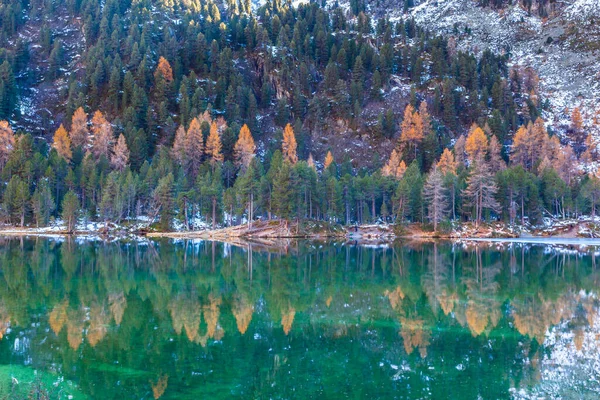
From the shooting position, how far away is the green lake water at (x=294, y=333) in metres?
15.0

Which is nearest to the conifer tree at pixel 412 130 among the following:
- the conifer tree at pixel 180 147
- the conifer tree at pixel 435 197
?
the conifer tree at pixel 435 197

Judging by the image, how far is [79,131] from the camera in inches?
4525

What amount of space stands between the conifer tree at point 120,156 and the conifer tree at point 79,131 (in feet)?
40.7

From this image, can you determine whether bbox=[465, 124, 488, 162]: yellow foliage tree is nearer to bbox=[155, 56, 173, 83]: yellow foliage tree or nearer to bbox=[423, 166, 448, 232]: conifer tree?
bbox=[423, 166, 448, 232]: conifer tree

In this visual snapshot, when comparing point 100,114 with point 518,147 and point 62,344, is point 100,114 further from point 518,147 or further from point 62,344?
point 62,344

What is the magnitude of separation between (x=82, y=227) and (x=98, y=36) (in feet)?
313

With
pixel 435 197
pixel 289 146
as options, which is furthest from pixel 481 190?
pixel 289 146

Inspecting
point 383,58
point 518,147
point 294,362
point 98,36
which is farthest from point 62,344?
point 98,36

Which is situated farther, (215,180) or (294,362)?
(215,180)

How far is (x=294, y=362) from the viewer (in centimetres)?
1716

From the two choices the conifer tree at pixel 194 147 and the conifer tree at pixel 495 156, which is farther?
the conifer tree at pixel 495 156

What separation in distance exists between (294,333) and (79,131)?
109 metres

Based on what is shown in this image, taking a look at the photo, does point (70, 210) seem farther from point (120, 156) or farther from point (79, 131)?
point (79, 131)

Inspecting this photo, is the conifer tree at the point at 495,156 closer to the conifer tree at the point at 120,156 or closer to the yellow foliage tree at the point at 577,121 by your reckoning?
the yellow foliage tree at the point at 577,121
